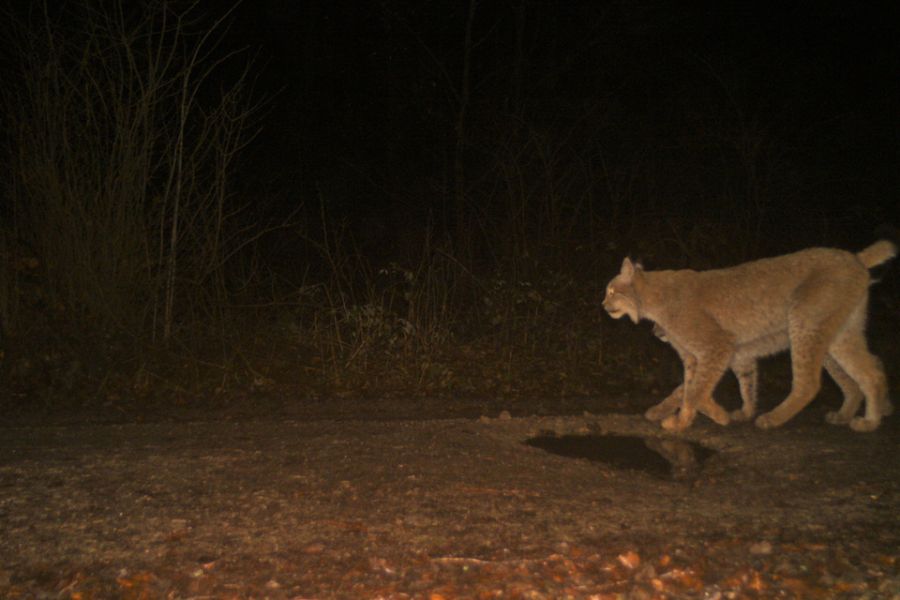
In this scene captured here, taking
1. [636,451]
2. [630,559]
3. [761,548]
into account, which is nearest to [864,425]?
[636,451]

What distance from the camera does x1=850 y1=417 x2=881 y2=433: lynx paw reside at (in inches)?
298

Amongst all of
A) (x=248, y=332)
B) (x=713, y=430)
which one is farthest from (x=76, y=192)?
(x=713, y=430)

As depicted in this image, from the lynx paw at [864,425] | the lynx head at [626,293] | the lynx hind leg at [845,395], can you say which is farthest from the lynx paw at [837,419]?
the lynx head at [626,293]

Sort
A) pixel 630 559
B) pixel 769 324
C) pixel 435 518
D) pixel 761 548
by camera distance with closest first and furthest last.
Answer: pixel 630 559, pixel 761 548, pixel 435 518, pixel 769 324

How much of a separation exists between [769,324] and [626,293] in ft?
4.16

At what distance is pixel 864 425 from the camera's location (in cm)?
759

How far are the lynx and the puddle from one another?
474mm

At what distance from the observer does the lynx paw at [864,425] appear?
7.56 metres

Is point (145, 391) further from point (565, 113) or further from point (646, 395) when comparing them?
point (565, 113)

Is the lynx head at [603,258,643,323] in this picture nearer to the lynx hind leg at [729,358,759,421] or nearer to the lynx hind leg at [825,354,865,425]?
the lynx hind leg at [729,358,759,421]

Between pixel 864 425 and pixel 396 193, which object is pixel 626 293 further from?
Answer: pixel 396 193

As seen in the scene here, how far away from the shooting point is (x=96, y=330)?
10.6 meters

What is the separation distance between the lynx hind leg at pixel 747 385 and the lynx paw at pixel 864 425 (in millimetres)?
892

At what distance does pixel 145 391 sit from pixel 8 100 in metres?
3.86
